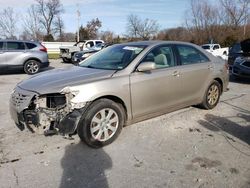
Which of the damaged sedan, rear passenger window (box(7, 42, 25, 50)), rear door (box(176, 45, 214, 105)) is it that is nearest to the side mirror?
the damaged sedan

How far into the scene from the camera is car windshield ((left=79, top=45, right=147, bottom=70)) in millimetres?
5113

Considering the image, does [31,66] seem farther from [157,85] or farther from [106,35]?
[106,35]

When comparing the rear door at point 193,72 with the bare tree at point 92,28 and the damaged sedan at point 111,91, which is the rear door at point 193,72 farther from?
the bare tree at point 92,28

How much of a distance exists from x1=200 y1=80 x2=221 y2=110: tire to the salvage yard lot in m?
0.67

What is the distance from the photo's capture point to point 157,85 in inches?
205

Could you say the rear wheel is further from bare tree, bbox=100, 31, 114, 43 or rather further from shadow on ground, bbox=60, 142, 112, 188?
bare tree, bbox=100, 31, 114, 43

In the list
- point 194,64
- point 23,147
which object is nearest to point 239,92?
point 194,64

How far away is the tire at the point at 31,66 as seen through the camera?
538 inches

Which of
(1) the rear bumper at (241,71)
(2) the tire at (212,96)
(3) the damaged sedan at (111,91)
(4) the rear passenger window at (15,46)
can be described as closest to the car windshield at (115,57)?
(3) the damaged sedan at (111,91)

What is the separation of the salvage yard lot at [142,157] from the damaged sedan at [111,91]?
0.99 ft

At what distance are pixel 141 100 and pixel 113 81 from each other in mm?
658

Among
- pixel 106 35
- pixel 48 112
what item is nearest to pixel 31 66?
pixel 48 112

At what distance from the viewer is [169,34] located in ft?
166

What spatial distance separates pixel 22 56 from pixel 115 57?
927cm
